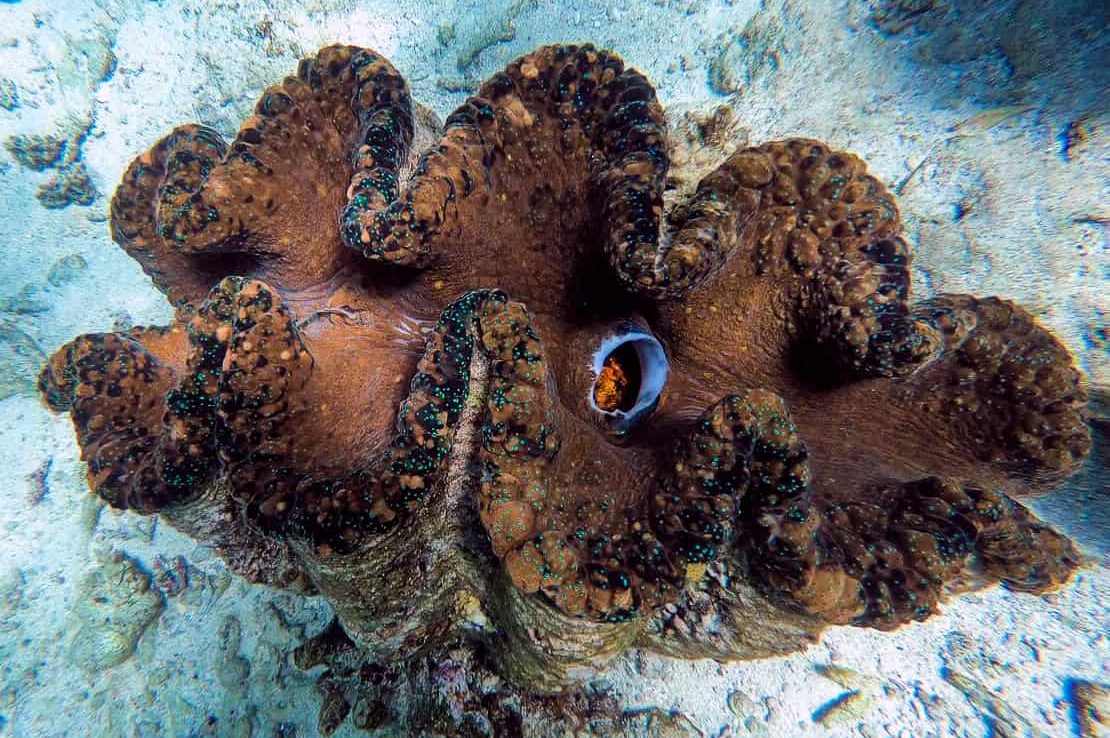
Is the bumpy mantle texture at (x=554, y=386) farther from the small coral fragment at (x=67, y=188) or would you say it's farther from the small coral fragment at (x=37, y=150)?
the small coral fragment at (x=37, y=150)

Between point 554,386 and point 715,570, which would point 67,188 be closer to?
point 554,386

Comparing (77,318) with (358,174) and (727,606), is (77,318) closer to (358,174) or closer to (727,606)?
(358,174)

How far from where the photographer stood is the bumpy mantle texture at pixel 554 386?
1.70 meters

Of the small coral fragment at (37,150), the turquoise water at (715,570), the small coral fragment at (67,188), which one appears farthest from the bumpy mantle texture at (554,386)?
the small coral fragment at (37,150)

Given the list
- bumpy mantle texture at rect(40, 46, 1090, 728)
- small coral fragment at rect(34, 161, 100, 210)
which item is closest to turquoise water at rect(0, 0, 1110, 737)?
bumpy mantle texture at rect(40, 46, 1090, 728)

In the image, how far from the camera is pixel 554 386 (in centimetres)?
204

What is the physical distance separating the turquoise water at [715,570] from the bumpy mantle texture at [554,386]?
10 cm

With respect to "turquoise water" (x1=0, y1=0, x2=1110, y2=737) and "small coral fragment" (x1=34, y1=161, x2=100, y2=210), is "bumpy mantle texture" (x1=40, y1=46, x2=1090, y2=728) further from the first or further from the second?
"small coral fragment" (x1=34, y1=161, x2=100, y2=210)

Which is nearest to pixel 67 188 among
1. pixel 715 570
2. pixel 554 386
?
pixel 554 386

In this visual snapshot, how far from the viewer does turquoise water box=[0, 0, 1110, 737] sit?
2.15 m

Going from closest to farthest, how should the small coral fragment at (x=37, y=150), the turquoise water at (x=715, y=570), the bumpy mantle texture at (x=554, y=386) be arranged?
1. the bumpy mantle texture at (x=554, y=386)
2. the turquoise water at (x=715, y=570)
3. the small coral fragment at (x=37, y=150)

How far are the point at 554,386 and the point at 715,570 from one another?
39.5 inches

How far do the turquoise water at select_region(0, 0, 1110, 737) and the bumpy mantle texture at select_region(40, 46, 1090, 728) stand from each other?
0.10 m

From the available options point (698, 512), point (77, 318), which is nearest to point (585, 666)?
point (698, 512)
